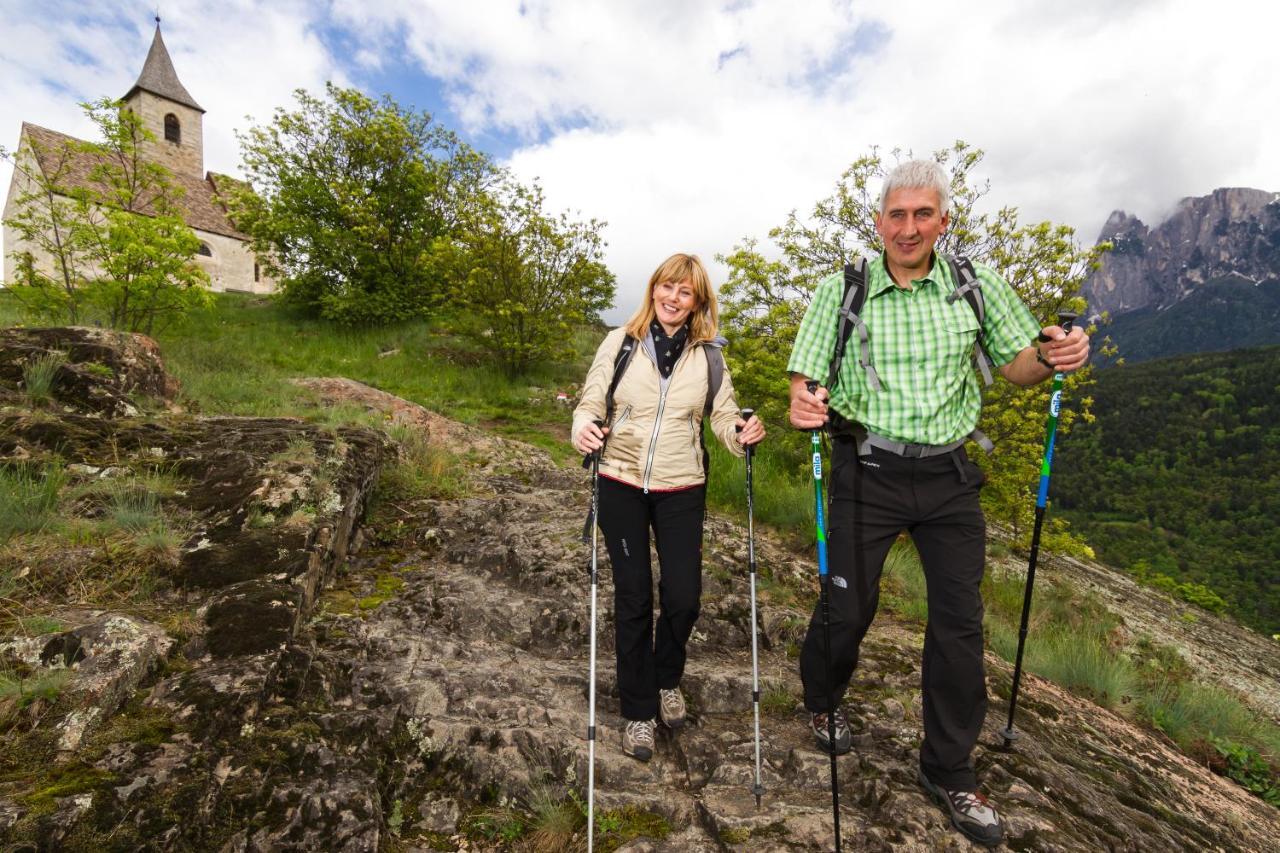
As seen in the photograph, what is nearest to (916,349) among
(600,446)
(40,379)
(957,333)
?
(957,333)

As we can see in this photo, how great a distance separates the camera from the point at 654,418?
317cm

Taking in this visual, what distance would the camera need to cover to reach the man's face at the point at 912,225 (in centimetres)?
270

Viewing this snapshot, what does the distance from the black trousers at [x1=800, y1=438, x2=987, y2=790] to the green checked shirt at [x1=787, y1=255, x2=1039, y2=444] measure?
7.0 inches

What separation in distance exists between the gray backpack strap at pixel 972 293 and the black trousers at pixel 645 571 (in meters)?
1.48

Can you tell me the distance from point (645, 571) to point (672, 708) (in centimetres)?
80

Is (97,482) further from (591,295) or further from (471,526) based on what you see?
(591,295)

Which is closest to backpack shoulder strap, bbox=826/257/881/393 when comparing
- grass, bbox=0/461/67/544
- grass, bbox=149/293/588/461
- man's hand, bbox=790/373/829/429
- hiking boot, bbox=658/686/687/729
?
man's hand, bbox=790/373/829/429

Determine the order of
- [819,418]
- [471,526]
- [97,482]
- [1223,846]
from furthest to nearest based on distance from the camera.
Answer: [471,526]
[97,482]
[1223,846]
[819,418]

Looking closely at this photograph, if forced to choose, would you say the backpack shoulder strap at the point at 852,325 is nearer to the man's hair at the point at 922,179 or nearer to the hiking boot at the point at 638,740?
the man's hair at the point at 922,179

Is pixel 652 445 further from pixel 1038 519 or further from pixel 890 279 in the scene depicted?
pixel 1038 519

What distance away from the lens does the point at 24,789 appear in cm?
201

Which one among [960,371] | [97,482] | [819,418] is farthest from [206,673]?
[960,371]

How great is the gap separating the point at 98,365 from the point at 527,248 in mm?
9853

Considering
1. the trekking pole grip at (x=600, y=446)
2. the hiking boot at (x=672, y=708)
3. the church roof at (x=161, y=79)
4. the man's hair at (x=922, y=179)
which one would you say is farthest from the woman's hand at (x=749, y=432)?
the church roof at (x=161, y=79)
